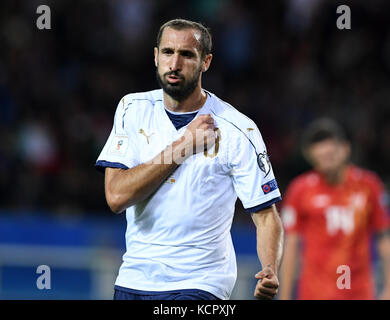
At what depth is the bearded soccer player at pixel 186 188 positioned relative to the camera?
13.1 feet

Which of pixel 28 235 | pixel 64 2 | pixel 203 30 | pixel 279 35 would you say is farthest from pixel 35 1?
pixel 203 30

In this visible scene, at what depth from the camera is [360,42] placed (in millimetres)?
12203

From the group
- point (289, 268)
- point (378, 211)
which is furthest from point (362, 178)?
point (289, 268)

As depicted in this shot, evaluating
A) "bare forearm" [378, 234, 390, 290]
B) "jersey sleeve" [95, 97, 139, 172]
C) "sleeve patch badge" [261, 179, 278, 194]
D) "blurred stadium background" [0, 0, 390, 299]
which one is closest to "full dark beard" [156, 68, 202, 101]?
"jersey sleeve" [95, 97, 139, 172]

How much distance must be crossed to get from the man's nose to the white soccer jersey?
1.03 ft

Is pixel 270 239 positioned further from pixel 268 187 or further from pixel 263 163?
pixel 263 163

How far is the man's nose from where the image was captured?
3967 mm

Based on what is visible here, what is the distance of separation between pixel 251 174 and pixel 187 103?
50cm

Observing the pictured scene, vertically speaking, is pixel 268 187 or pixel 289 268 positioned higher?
pixel 268 187

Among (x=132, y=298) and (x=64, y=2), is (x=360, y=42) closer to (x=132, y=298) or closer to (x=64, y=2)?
(x=64, y=2)

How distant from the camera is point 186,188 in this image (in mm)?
4023

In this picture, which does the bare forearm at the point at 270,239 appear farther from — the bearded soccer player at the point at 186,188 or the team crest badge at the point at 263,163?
the team crest badge at the point at 263,163

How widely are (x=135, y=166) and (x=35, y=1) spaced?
9.19 metres

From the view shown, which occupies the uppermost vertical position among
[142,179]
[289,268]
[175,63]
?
[175,63]
